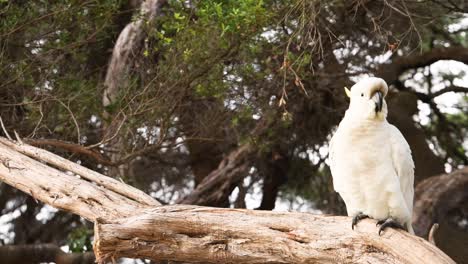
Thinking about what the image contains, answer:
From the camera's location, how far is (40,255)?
197 inches

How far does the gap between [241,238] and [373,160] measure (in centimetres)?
59

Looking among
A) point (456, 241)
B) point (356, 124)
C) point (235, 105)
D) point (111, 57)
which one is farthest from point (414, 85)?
point (356, 124)

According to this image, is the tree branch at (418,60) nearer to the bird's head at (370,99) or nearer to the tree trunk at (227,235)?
the bird's head at (370,99)

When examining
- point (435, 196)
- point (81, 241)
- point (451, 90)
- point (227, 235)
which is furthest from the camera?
point (451, 90)

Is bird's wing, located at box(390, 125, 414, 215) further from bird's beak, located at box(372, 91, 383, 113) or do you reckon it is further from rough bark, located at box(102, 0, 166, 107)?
rough bark, located at box(102, 0, 166, 107)

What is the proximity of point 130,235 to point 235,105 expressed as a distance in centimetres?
201

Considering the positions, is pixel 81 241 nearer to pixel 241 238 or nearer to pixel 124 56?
pixel 124 56

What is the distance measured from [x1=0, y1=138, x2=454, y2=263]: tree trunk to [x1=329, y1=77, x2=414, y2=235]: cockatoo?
0.12 metres

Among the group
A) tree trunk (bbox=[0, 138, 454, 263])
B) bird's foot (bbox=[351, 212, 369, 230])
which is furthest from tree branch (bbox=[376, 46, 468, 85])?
tree trunk (bbox=[0, 138, 454, 263])

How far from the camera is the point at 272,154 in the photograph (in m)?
5.84

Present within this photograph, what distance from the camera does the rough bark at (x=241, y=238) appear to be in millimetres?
2625

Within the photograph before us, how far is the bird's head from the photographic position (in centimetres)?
268

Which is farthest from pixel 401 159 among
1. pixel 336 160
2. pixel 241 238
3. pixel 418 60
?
pixel 418 60

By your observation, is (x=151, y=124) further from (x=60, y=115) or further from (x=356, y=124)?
(x=356, y=124)
